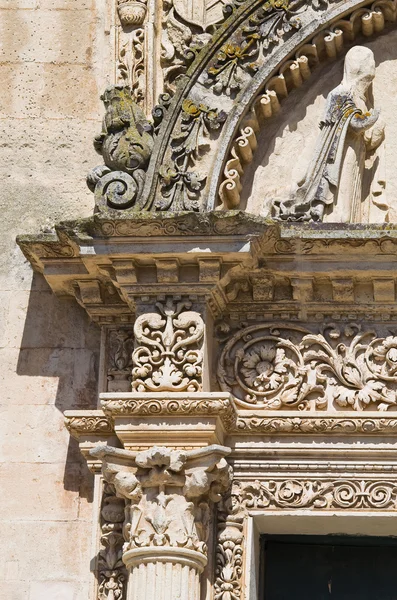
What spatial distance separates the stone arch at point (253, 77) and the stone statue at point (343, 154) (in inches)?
7.6

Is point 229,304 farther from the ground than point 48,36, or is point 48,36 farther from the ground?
point 48,36

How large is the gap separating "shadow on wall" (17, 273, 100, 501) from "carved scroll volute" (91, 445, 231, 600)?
1.78 ft

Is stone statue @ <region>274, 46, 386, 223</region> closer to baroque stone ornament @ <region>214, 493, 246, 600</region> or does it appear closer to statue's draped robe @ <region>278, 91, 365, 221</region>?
statue's draped robe @ <region>278, 91, 365, 221</region>

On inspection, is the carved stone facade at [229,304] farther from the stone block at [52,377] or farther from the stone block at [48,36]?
the stone block at [48,36]

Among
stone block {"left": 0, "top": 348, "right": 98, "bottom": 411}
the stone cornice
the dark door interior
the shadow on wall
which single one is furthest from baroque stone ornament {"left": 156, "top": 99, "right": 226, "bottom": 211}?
the dark door interior

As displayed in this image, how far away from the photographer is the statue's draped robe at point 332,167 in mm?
10414

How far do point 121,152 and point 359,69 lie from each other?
153cm

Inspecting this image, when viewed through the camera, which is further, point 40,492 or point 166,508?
point 40,492

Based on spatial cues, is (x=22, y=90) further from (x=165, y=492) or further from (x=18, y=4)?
(x=165, y=492)

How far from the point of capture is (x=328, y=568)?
10.4 metres

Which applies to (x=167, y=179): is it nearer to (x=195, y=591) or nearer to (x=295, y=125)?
(x=295, y=125)

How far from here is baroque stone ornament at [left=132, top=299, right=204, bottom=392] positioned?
394 inches

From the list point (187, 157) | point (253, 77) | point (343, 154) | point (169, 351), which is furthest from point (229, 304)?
point (253, 77)

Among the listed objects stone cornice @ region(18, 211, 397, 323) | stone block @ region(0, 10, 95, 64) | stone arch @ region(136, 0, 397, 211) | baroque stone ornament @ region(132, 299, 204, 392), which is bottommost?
baroque stone ornament @ region(132, 299, 204, 392)
